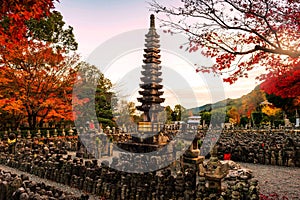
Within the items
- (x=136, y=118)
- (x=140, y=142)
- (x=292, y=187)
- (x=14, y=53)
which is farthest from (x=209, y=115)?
(x=292, y=187)

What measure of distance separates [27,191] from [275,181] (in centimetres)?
866

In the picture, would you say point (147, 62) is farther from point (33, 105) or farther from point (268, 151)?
point (268, 151)

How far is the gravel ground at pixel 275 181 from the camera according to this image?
8.19 metres

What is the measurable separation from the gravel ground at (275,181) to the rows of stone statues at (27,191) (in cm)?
190

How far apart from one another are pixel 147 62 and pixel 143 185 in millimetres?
16415

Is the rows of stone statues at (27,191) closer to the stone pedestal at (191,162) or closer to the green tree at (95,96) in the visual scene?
the stone pedestal at (191,162)

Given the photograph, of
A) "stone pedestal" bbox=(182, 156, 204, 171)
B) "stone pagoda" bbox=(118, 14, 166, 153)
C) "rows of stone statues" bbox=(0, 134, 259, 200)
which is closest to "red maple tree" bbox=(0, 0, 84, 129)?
"stone pagoda" bbox=(118, 14, 166, 153)

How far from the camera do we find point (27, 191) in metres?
5.54

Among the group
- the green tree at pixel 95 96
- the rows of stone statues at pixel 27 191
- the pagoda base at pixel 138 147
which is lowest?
the pagoda base at pixel 138 147

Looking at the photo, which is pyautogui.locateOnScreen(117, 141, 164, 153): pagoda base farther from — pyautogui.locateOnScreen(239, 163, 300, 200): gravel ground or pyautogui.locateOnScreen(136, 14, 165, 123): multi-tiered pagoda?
pyautogui.locateOnScreen(239, 163, 300, 200): gravel ground

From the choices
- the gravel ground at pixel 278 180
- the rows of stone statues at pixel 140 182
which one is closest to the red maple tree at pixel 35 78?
the rows of stone statues at pixel 140 182

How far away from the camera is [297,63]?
8125mm

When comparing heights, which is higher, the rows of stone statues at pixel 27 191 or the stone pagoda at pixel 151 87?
the stone pagoda at pixel 151 87

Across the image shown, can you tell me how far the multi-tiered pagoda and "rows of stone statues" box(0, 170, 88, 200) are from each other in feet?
52.5
